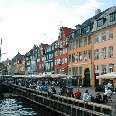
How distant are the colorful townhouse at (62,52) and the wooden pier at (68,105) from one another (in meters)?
30.4

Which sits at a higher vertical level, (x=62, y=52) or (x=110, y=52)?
(x=62, y=52)

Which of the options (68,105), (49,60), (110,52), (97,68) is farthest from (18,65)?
(68,105)

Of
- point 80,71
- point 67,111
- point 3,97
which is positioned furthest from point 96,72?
point 67,111

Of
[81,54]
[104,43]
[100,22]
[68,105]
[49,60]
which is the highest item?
[100,22]

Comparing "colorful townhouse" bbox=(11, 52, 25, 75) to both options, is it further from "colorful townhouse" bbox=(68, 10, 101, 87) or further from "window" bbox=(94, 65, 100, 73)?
"window" bbox=(94, 65, 100, 73)

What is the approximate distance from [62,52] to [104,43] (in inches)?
1040

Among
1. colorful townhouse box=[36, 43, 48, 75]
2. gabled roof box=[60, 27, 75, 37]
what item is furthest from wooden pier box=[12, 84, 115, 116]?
colorful townhouse box=[36, 43, 48, 75]

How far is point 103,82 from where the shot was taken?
57.9 m

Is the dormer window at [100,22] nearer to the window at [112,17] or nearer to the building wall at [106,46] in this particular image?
the building wall at [106,46]

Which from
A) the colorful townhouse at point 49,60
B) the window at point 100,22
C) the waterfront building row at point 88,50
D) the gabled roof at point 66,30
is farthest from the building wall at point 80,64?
the colorful townhouse at point 49,60

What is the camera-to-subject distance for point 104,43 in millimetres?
59062

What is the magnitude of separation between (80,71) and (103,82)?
1284cm

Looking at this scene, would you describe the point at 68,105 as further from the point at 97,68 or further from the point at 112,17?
the point at 97,68

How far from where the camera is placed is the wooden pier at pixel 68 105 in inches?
1021
